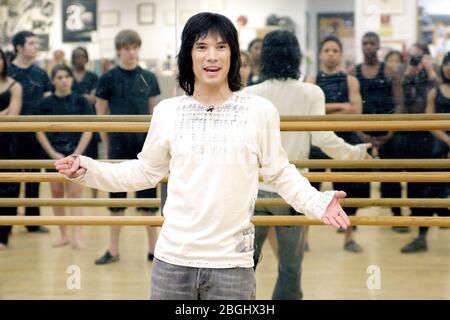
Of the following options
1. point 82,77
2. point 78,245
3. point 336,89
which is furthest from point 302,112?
point 78,245

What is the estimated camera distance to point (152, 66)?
470 cm

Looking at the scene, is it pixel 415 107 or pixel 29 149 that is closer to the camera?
pixel 415 107

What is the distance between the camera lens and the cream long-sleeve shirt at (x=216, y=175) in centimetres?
277

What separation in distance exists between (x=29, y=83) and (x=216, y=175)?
7.60 feet

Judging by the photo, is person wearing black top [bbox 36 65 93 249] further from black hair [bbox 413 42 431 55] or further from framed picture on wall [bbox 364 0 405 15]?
black hair [bbox 413 42 431 55]

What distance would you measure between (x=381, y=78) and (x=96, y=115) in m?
1.45

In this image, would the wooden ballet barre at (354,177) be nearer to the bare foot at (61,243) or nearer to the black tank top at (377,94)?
the black tank top at (377,94)

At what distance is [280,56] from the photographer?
4602 mm

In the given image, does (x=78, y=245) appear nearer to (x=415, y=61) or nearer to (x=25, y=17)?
(x=25, y=17)

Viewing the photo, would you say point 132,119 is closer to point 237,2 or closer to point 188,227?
point 237,2

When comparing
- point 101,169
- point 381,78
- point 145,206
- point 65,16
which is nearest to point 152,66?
point 65,16

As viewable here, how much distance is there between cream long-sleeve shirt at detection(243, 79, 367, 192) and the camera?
4.39 m

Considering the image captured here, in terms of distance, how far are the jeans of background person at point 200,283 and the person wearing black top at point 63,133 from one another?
1.91 metres
